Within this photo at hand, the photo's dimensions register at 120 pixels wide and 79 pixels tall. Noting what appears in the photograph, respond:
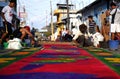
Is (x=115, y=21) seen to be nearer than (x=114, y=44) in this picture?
No

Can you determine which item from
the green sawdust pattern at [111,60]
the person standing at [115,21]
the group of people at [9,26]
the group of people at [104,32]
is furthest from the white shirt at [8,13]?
the green sawdust pattern at [111,60]

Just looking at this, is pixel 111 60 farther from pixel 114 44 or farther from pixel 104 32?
pixel 104 32

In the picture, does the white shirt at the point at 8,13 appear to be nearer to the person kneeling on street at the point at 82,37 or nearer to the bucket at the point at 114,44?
the person kneeling on street at the point at 82,37

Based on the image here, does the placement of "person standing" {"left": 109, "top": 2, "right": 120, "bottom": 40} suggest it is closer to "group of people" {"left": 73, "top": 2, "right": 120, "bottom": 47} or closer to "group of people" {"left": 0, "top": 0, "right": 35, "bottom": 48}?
"group of people" {"left": 73, "top": 2, "right": 120, "bottom": 47}

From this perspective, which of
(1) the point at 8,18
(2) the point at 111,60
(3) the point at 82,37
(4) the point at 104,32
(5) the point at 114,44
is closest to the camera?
(2) the point at 111,60

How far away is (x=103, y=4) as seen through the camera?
3216cm

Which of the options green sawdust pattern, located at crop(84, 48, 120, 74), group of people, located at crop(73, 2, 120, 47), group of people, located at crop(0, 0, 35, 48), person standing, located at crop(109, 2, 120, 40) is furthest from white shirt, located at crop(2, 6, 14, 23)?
Answer: green sawdust pattern, located at crop(84, 48, 120, 74)

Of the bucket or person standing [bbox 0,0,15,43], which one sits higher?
person standing [bbox 0,0,15,43]

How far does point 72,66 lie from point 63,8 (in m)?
81.5

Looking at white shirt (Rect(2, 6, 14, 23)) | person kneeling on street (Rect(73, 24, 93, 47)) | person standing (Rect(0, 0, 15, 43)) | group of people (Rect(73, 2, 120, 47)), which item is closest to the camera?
person standing (Rect(0, 0, 15, 43))

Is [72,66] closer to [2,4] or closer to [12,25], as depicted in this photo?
[12,25]

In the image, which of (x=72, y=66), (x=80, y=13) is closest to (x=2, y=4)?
(x=80, y=13)

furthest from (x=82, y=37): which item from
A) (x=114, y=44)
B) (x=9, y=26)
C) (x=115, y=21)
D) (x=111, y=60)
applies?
(x=111, y=60)

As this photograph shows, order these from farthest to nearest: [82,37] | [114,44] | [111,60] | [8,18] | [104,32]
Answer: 1. [104,32]
2. [82,37]
3. [8,18]
4. [114,44]
5. [111,60]
